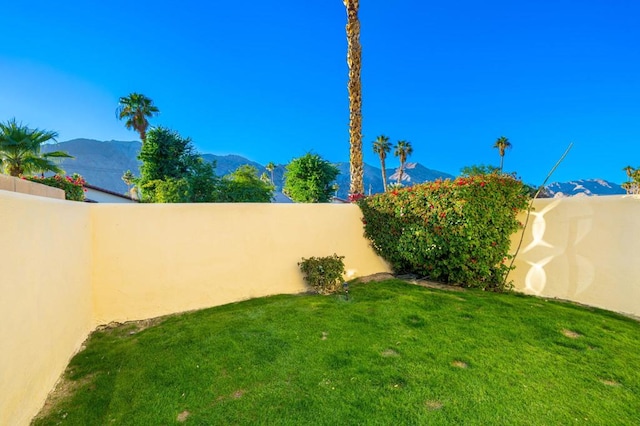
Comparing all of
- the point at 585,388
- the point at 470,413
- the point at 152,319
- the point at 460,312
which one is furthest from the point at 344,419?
the point at 152,319

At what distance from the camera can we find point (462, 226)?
17.1ft

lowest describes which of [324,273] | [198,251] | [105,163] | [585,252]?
[324,273]

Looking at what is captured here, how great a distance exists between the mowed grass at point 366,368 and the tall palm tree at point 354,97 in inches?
259

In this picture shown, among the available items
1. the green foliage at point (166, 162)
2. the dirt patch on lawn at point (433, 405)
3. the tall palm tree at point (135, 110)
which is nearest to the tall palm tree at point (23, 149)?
the green foliage at point (166, 162)

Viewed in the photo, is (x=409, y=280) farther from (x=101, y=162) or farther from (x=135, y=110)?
(x=101, y=162)

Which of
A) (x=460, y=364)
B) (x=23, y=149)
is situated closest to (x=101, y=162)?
(x=23, y=149)

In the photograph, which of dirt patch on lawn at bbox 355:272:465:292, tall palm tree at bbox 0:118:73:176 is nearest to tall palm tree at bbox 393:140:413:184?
dirt patch on lawn at bbox 355:272:465:292

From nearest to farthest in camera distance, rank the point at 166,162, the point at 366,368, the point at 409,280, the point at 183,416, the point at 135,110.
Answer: the point at 183,416
the point at 366,368
the point at 409,280
the point at 166,162
the point at 135,110

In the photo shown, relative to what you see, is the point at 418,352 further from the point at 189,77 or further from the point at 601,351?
the point at 189,77

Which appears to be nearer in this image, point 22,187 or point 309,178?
point 22,187

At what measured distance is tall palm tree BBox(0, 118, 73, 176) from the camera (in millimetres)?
9508

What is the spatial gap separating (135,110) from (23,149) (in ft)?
46.7

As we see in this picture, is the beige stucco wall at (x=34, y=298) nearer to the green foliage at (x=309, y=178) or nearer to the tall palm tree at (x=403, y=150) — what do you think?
A: the green foliage at (x=309, y=178)

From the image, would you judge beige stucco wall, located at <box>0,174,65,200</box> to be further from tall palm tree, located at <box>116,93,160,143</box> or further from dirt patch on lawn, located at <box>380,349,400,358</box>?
tall palm tree, located at <box>116,93,160,143</box>
